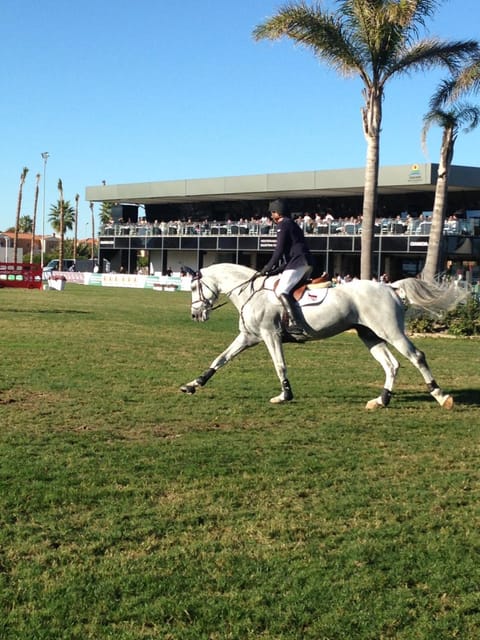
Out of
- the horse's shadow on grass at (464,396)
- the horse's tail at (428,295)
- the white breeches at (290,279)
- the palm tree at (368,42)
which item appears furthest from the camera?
the palm tree at (368,42)

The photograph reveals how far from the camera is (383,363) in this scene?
37.2 ft

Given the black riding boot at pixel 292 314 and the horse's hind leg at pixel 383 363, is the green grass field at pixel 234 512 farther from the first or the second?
the black riding boot at pixel 292 314

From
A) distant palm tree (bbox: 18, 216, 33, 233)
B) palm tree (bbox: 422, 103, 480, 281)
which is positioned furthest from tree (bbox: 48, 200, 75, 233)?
palm tree (bbox: 422, 103, 480, 281)

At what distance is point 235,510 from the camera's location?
6293 mm

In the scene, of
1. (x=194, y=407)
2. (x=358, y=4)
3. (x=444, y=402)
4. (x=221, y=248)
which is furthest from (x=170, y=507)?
(x=221, y=248)

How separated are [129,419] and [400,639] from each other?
5.88 m

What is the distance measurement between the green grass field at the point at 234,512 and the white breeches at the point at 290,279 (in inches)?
58.9

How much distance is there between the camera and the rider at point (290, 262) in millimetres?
10992

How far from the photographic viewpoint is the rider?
1099 centimetres

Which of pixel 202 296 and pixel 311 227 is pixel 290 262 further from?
pixel 311 227

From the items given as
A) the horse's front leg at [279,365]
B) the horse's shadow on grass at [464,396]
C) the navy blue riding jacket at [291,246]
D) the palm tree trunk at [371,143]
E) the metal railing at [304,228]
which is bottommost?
the horse's shadow on grass at [464,396]

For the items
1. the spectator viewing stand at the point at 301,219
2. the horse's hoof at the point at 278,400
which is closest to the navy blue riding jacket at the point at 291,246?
the horse's hoof at the point at 278,400

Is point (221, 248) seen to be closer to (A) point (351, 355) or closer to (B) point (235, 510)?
(A) point (351, 355)

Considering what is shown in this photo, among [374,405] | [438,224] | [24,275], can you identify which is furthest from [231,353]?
[24,275]
